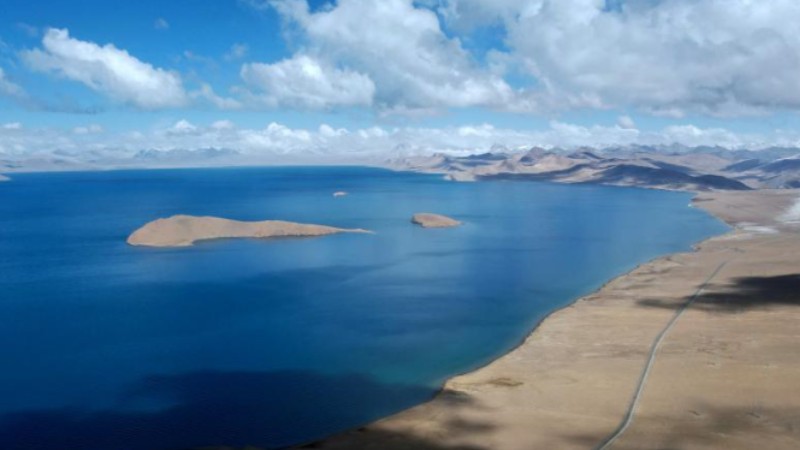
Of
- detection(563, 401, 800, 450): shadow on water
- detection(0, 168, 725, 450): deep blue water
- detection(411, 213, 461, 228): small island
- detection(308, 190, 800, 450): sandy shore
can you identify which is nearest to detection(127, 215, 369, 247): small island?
detection(0, 168, 725, 450): deep blue water

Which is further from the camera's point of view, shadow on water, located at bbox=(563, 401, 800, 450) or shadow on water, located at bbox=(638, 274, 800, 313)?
shadow on water, located at bbox=(638, 274, 800, 313)

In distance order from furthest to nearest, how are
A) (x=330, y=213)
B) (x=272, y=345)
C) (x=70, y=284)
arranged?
(x=330, y=213), (x=70, y=284), (x=272, y=345)

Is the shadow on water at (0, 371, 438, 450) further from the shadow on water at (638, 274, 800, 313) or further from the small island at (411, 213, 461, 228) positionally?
the small island at (411, 213, 461, 228)

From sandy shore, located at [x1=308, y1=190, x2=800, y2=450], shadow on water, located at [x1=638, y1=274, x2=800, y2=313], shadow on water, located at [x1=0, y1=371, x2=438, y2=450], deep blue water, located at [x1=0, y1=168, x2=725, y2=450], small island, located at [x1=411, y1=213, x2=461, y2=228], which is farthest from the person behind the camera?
small island, located at [x1=411, y1=213, x2=461, y2=228]

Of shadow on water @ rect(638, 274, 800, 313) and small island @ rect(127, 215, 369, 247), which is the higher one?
small island @ rect(127, 215, 369, 247)

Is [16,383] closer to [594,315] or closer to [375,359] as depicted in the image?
[375,359]

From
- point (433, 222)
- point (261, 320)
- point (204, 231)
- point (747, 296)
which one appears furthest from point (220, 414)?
point (433, 222)

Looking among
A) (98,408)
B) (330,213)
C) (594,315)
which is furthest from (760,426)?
(330,213)

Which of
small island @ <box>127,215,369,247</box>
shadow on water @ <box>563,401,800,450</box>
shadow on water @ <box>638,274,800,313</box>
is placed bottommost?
shadow on water @ <box>563,401,800,450</box>
